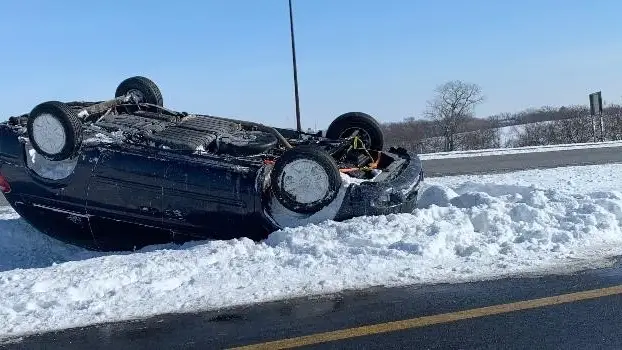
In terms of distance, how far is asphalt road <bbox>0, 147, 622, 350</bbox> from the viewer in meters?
3.74

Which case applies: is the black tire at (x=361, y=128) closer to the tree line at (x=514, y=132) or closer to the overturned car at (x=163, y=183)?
the overturned car at (x=163, y=183)

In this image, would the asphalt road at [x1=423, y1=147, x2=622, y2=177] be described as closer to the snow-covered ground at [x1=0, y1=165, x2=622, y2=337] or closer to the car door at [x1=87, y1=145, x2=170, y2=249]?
the snow-covered ground at [x1=0, y1=165, x2=622, y2=337]

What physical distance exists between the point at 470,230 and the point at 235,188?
224 centimetres

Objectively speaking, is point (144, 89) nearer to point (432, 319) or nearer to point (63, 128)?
point (63, 128)

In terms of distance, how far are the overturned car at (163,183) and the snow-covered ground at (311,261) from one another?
0.22 meters

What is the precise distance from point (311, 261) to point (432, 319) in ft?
4.89

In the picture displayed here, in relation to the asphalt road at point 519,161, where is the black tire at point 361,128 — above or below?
above

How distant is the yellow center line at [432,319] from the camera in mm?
3803

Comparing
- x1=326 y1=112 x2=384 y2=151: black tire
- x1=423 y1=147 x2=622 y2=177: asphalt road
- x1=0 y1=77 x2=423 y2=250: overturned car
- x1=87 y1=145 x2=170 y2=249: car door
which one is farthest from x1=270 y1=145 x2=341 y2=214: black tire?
→ x1=423 y1=147 x2=622 y2=177: asphalt road

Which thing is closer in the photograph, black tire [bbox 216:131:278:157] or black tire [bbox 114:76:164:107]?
black tire [bbox 216:131:278:157]

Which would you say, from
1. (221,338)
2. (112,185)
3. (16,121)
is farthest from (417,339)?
(16,121)

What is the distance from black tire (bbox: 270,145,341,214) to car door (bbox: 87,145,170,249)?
1.09m

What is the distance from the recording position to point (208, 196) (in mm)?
6062

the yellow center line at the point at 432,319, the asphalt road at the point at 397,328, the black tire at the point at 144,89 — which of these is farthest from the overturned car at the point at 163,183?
the yellow center line at the point at 432,319
